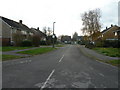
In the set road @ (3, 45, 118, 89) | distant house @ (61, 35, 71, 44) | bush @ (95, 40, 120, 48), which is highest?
distant house @ (61, 35, 71, 44)

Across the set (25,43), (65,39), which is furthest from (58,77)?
(65,39)

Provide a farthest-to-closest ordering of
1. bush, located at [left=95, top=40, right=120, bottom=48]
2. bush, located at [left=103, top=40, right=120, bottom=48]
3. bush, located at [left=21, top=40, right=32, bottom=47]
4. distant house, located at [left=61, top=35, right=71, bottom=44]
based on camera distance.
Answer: distant house, located at [left=61, top=35, right=71, bottom=44], bush, located at [left=95, top=40, right=120, bottom=48], bush, located at [left=103, top=40, right=120, bottom=48], bush, located at [left=21, top=40, right=32, bottom=47]

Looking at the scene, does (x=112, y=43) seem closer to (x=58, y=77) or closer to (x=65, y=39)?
(x=58, y=77)

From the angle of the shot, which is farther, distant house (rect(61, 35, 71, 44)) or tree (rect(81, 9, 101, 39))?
distant house (rect(61, 35, 71, 44))

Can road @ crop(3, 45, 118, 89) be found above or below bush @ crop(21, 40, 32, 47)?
below

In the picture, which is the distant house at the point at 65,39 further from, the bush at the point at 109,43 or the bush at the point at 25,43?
the bush at the point at 25,43

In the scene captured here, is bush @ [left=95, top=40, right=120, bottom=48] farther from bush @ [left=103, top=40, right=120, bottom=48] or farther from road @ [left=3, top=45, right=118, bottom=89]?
road @ [left=3, top=45, right=118, bottom=89]

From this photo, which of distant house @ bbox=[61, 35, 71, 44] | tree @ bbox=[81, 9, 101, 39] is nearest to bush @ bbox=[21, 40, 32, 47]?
tree @ bbox=[81, 9, 101, 39]

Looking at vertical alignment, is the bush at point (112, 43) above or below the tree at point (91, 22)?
below

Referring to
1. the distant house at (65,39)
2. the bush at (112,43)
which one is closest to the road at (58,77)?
the bush at (112,43)

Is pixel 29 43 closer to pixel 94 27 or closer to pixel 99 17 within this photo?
pixel 94 27

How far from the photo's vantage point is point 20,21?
180ft

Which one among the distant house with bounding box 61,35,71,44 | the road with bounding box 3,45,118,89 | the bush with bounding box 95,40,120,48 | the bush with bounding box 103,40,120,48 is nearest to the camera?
the road with bounding box 3,45,118,89

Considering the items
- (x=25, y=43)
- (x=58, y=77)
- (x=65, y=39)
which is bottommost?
(x=58, y=77)
